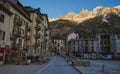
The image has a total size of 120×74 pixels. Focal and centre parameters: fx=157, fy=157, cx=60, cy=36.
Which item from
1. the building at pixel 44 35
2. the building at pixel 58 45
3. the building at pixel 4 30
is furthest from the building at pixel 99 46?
the building at pixel 4 30

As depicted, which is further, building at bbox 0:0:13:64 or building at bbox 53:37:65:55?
building at bbox 53:37:65:55

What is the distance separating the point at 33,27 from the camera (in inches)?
2114

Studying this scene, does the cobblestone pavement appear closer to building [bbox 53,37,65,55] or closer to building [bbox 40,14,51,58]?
building [bbox 40,14,51,58]

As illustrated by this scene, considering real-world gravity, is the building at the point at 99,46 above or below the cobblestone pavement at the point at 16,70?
above

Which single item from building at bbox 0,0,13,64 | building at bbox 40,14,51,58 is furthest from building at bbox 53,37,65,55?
building at bbox 0,0,13,64

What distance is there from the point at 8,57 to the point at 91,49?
79.8 metres

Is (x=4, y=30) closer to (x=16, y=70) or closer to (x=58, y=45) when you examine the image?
(x=16, y=70)

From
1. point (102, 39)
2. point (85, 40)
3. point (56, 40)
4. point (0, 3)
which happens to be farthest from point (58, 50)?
point (0, 3)

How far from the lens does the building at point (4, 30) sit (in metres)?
29.3

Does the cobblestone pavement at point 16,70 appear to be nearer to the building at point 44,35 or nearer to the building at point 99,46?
the building at point 44,35

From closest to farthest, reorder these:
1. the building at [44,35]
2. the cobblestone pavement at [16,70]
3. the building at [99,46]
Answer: the cobblestone pavement at [16,70] → the building at [44,35] → the building at [99,46]

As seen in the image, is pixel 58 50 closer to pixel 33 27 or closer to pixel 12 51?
pixel 33 27

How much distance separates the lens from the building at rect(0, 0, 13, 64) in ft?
96.0

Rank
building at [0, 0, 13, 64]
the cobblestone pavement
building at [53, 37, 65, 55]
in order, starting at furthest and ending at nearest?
building at [53, 37, 65, 55]
building at [0, 0, 13, 64]
the cobblestone pavement
